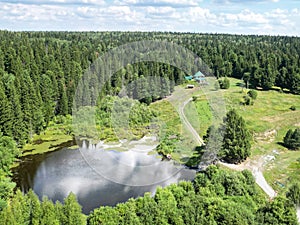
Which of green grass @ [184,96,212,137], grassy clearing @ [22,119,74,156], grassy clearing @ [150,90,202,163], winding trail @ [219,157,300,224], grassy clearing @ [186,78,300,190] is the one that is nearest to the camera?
winding trail @ [219,157,300,224]

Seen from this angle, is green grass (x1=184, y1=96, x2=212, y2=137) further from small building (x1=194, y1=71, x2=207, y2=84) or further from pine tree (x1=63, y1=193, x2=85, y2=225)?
pine tree (x1=63, y1=193, x2=85, y2=225)

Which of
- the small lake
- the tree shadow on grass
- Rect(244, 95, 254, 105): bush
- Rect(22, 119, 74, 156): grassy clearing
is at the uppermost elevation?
Rect(244, 95, 254, 105): bush

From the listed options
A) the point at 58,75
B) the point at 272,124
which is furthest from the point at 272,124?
the point at 58,75

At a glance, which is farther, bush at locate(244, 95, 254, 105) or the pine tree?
bush at locate(244, 95, 254, 105)

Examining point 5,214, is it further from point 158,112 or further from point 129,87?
point 129,87

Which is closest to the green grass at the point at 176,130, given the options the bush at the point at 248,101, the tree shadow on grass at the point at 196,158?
the tree shadow on grass at the point at 196,158

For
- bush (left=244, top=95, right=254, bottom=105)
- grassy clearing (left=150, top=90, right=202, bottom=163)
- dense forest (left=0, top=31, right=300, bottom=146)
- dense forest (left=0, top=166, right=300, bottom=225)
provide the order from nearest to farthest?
dense forest (left=0, top=166, right=300, bottom=225) < grassy clearing (left=150, top=90, right=202, bottom=163) < dense forest (left=0, top=31, right=300, bottom=146) < bush (left=244, top=95, right=254, bottom=105)

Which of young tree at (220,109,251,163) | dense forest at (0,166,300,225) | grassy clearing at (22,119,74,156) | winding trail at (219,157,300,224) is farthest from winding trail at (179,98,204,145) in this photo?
dense forest at (0,166,300,225)

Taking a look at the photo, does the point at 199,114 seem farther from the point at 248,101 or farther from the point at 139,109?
the point at 248,101

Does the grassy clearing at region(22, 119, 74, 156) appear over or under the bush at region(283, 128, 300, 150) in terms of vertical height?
under
